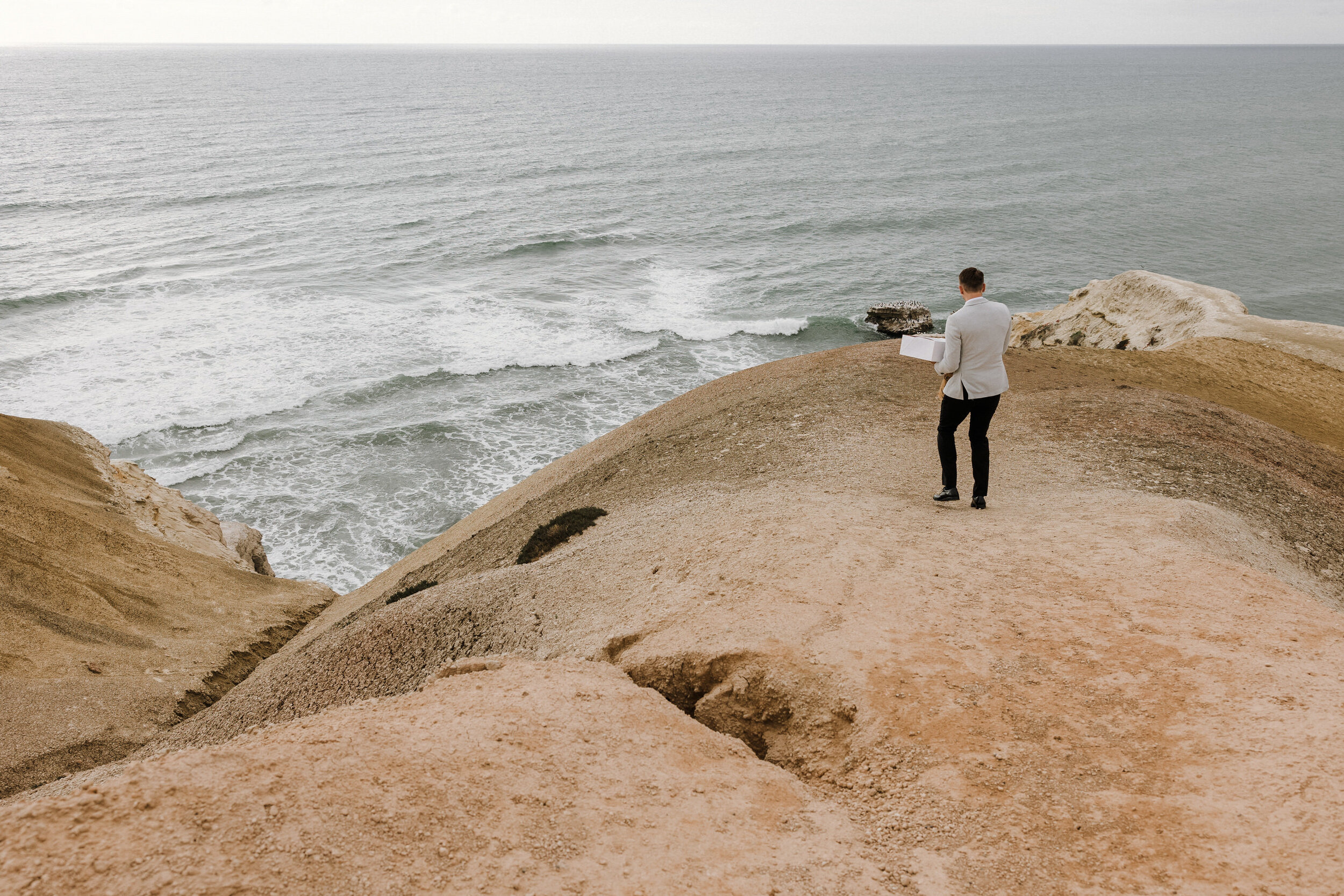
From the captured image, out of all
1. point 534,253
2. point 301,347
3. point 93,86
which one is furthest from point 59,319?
point 93,86

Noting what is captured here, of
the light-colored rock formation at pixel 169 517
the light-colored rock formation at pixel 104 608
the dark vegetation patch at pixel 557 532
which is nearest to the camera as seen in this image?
the light-colored rock formation at pixel 104 608

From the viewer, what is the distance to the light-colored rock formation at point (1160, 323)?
15.6m

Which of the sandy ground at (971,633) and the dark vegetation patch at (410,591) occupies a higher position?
the sandy ground at (971,633)

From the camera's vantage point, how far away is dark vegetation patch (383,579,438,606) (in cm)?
976

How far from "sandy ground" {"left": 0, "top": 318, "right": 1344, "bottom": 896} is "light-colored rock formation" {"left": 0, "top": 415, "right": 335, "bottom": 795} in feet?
2.18

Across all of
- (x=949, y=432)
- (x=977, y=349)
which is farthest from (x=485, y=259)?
(x=977, y=349)

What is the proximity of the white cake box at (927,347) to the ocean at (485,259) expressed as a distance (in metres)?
12.2

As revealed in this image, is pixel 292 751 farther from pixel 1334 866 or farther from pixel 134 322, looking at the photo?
pixel 134 322

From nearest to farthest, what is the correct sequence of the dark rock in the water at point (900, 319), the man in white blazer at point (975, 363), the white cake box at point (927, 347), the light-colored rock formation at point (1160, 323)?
the man in white blazer at point (975, 363) < the white cake box at point (927, 347) < the light-colored rock formation at point (1160, 323) < the dark rock in the water at point (900, 319)

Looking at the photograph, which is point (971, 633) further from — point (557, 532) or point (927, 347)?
point (557, 532)

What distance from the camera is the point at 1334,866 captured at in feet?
10.4

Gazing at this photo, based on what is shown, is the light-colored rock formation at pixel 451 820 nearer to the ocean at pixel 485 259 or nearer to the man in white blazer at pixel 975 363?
the man in white blazer at pixel 975 363

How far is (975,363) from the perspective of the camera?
6812 millimetres

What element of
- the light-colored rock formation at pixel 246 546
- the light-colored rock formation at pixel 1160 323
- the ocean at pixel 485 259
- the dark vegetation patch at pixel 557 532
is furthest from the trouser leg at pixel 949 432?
the ocean at pixel 485 259
